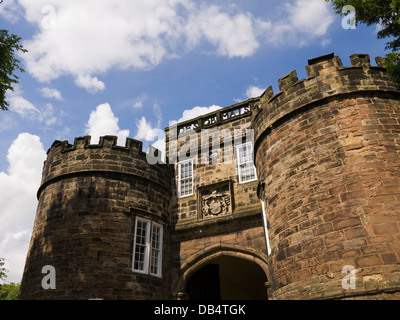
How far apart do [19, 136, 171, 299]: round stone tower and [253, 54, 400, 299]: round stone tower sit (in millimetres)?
4731

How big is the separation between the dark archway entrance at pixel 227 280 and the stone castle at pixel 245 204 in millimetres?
65

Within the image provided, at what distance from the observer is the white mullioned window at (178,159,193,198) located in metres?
13.8

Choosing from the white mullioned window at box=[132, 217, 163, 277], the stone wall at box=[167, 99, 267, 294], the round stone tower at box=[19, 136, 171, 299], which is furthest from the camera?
the stone wall at box=[167, 99, 267, 294]

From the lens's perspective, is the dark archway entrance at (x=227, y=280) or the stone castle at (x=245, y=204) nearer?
the stone castle at (x=245, y=204)

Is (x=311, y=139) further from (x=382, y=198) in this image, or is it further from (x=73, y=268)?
(x=73, y=268)

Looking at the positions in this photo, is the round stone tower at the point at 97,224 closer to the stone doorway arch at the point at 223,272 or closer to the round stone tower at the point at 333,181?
the stone doorway arch at the point at 223,272

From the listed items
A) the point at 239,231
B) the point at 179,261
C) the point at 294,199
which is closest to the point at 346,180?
the point at 294,199

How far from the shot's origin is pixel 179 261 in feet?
40.5

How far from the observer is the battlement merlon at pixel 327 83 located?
8.27m

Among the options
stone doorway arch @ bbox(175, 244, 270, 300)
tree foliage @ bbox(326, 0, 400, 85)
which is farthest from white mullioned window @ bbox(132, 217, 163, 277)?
tree foliage @ bbox(326, 0, 400, 85)

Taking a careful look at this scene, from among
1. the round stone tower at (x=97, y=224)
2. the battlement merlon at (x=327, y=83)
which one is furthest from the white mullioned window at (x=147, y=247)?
the battlement merlon at (x=327, y=83)

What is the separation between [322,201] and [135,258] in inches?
260

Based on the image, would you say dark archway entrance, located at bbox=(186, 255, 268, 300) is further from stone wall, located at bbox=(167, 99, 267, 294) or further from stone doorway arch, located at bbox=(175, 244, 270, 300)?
stone wall, located at bbox=(167, 99, 267, 294)
